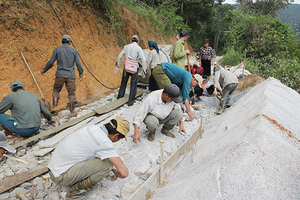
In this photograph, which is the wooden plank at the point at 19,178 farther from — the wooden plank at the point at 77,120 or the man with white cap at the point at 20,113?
the man with white cap at the point at 20,113

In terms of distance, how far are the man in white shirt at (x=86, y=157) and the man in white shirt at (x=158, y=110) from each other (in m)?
0.79

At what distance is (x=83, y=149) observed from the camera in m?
1.73

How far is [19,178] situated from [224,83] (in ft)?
15.4

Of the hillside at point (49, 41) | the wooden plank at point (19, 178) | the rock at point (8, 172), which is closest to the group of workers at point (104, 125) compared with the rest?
the rock at point (8, 172)

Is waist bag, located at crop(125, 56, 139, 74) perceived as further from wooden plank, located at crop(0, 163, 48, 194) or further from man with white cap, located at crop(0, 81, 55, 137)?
wooden plank, located at crop(0, 163, 48, 194)

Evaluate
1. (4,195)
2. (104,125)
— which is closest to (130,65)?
A: (104,125)

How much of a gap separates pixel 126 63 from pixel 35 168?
273 centimetres

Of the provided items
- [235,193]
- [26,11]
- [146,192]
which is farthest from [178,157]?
[26,11]

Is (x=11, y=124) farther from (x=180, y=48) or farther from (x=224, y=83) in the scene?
(x=224, y=83)

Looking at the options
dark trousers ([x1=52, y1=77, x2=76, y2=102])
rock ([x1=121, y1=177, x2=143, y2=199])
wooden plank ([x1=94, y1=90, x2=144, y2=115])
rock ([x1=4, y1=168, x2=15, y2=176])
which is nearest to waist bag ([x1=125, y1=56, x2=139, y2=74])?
wooden plank ([x1=94, y1=90, x2=144, y2=115])

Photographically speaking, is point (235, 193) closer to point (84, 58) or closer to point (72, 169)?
point (72, 169)

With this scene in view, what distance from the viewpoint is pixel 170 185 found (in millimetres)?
2158

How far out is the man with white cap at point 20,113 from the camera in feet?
8.98

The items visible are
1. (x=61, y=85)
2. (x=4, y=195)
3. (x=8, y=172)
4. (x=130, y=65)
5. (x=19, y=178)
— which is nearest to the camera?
(x=4, y=195)
